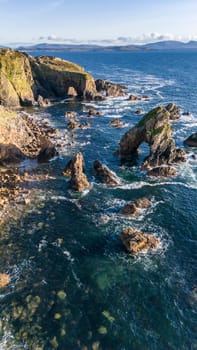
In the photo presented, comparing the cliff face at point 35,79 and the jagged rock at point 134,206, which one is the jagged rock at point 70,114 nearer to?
the cliff face at point 35,79

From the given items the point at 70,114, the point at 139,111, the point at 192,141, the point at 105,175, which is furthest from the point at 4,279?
the point at 139,111

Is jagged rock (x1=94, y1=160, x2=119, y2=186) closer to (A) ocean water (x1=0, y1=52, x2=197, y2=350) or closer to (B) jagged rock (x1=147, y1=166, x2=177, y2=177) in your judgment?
(A) ocean water (x1=0, y1=52, x2=197, y2=350)

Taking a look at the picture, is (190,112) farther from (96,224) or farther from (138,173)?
(96,224)

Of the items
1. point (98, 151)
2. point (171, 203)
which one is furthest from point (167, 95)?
point (171, 203)

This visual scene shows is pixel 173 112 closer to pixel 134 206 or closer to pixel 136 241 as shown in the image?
pixel 134 206

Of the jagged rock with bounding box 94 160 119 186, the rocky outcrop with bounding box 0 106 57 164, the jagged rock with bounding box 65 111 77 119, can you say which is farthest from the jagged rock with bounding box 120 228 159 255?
the jagged rock with bounding box 65 111 77 119
